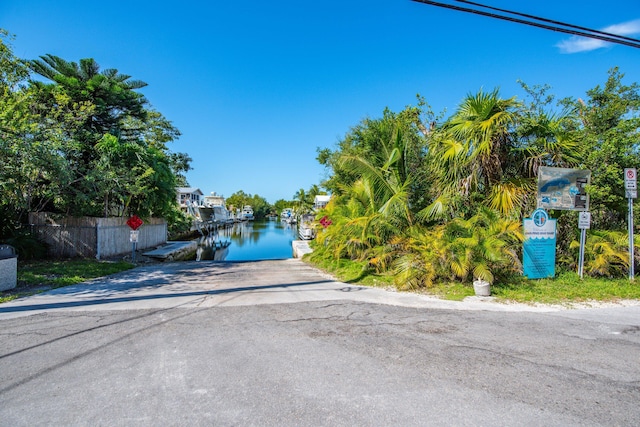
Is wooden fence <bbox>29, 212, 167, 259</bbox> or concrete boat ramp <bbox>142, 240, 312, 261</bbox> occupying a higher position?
wooden fence <bbox>29, 212, 167, 259</bbox>

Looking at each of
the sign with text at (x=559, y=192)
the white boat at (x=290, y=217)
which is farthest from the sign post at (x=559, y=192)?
the white boat at (x=290, y=217)

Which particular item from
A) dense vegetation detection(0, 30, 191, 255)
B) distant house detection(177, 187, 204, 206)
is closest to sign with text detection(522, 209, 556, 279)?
dense vegetation detection(0, 30, 191, 255)

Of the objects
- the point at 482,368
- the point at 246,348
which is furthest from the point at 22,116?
the point at 482,368

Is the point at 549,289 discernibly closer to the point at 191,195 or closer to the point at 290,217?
the point at 191,195

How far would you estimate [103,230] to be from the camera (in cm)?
1480

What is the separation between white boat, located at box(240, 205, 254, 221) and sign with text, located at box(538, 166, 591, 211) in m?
94.1

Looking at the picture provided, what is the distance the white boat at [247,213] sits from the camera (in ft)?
330

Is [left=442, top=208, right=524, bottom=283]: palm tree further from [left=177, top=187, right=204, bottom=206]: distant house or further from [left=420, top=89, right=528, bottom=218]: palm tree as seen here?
[left=177, top=187, right=204, bottom=206]: distant house

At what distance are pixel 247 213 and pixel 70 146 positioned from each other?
92.1 meters

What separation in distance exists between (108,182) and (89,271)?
15.1ft

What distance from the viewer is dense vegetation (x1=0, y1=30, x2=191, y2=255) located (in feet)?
36.4

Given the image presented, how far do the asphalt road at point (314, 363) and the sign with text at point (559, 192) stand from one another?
335cm

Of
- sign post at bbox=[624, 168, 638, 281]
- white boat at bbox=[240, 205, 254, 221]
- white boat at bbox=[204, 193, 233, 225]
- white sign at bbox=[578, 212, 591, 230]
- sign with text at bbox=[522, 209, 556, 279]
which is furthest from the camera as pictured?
white boat at bbox=[240, 205, 254, 221]

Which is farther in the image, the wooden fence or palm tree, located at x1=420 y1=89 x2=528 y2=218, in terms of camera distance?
the wooden fence
